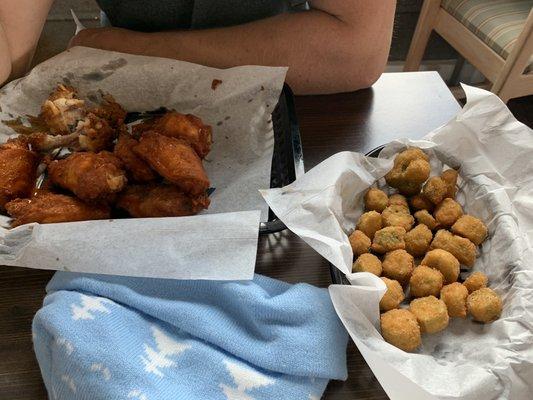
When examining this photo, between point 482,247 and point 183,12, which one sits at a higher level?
point 183,12

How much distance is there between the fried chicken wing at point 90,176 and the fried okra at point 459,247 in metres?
0.48

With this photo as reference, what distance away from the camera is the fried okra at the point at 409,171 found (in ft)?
2.35

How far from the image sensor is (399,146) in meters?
0.77

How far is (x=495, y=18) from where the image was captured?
5.28 ft

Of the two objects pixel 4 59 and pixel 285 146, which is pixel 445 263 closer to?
pixel 285 146

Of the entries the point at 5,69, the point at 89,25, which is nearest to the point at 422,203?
the point at 5,69

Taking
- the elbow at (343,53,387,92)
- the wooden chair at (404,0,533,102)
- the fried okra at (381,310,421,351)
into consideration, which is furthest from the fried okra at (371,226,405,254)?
the wooden chair at (404,0,533,102)

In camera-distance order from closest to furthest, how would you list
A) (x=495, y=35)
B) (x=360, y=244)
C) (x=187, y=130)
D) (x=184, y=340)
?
(x=184, y=340)
(x=360, y=244)
(x=187, y=130)
(x=495, y=35)

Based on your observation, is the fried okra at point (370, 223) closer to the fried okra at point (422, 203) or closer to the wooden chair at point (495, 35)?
the fried okra at point (422, 203)

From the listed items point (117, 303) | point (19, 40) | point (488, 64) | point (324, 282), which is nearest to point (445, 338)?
point (324, 282)

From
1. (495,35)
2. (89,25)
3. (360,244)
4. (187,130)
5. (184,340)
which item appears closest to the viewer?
(184,340)

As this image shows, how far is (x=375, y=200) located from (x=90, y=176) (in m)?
0.42

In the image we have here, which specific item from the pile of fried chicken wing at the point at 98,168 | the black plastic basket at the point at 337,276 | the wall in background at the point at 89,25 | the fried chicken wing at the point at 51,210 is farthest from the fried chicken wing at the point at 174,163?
the wall in background at the point at 89,25

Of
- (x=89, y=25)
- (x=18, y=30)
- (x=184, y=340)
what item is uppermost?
(x=18, y=30)
